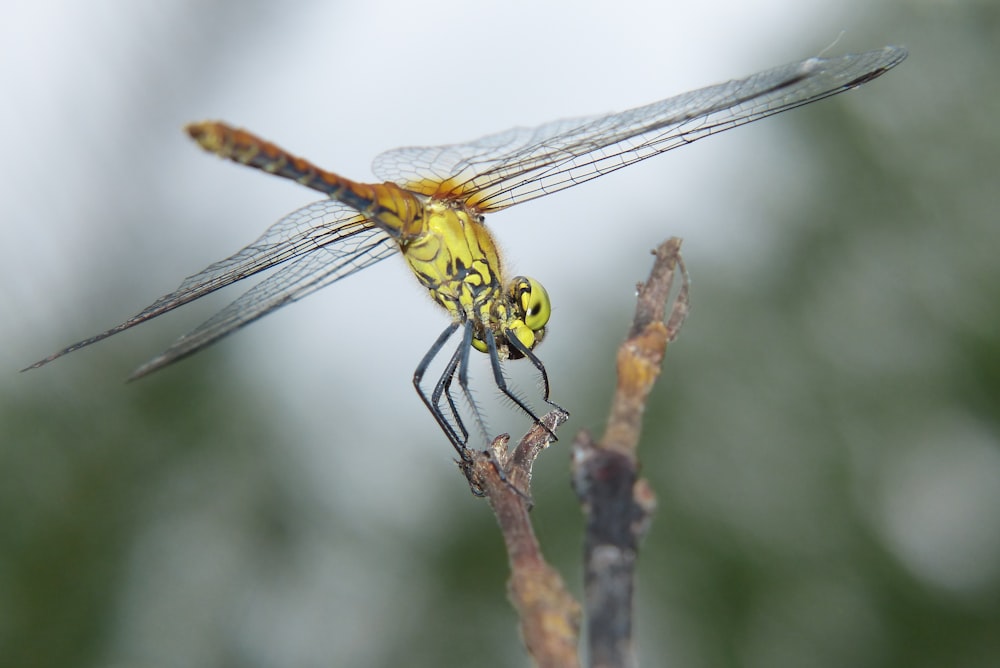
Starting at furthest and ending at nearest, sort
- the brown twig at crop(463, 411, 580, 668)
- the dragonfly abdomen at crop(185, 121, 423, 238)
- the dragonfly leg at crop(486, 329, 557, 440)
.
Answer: the dragonfly leg at crop(486, 329, 557, 440)
the dragonfly abdomen at crop(185, 121, 423, 238)
the brown twig at crop(463, 411, 580, 668)

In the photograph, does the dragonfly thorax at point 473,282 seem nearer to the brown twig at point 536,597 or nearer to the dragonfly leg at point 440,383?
the dragonfly leg at point 440,383

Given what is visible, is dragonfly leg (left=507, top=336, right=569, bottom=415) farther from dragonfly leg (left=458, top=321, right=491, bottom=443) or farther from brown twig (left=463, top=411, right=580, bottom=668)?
brown twig (left=463, top=411, right=580, bottom=668)

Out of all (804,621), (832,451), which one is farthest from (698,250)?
(804,621)

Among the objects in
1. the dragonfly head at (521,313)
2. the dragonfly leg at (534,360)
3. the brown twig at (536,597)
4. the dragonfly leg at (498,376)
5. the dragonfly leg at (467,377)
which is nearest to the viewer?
the brown twig at (536,597)

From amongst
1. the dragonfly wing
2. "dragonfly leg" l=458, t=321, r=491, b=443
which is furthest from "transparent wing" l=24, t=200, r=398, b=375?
"dragonfly leg" l=458, t=321, r=491, b=443

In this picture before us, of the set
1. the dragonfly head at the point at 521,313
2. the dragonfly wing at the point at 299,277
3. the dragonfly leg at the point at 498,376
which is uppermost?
the dragonfly wing at the point at 299,277

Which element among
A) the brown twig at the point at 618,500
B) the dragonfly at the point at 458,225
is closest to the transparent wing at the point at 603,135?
the dragonfly at the point at 458,225
